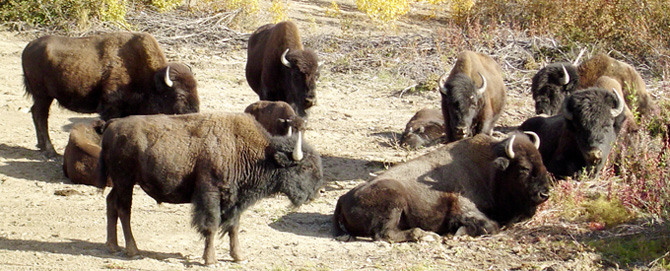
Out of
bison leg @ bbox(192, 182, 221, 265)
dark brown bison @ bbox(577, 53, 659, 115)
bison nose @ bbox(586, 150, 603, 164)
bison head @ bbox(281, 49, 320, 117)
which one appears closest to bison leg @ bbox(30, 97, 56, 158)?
bison head @ bbox(281, 49, 320, 117)

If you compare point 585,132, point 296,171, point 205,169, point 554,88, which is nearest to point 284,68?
point 554,88

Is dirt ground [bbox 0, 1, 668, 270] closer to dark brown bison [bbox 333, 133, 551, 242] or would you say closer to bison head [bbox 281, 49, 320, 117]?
dark brown bison [bbox 333, 133, 551, 242]

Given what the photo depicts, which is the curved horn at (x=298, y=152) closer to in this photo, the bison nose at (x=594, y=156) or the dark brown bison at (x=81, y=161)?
the dark brown bison at (x=81, y=161)

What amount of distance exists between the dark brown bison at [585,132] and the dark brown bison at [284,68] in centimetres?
376

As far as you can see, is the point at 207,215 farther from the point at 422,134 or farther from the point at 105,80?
the point at 422,134

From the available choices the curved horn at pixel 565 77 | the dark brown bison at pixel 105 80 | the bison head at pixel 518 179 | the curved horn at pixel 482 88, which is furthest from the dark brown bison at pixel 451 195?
the curved horn at pixel 565 77

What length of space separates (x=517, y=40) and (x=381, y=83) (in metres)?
3.53

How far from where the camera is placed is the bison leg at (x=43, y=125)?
11.5 m

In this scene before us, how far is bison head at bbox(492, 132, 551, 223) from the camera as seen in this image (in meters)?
8.56

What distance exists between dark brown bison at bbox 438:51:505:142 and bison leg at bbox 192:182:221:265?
187 inches

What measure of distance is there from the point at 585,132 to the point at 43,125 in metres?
7.41

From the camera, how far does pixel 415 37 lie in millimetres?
18953

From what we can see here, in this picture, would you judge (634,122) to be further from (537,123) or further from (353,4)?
(353,4)

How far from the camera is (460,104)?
1104cm
